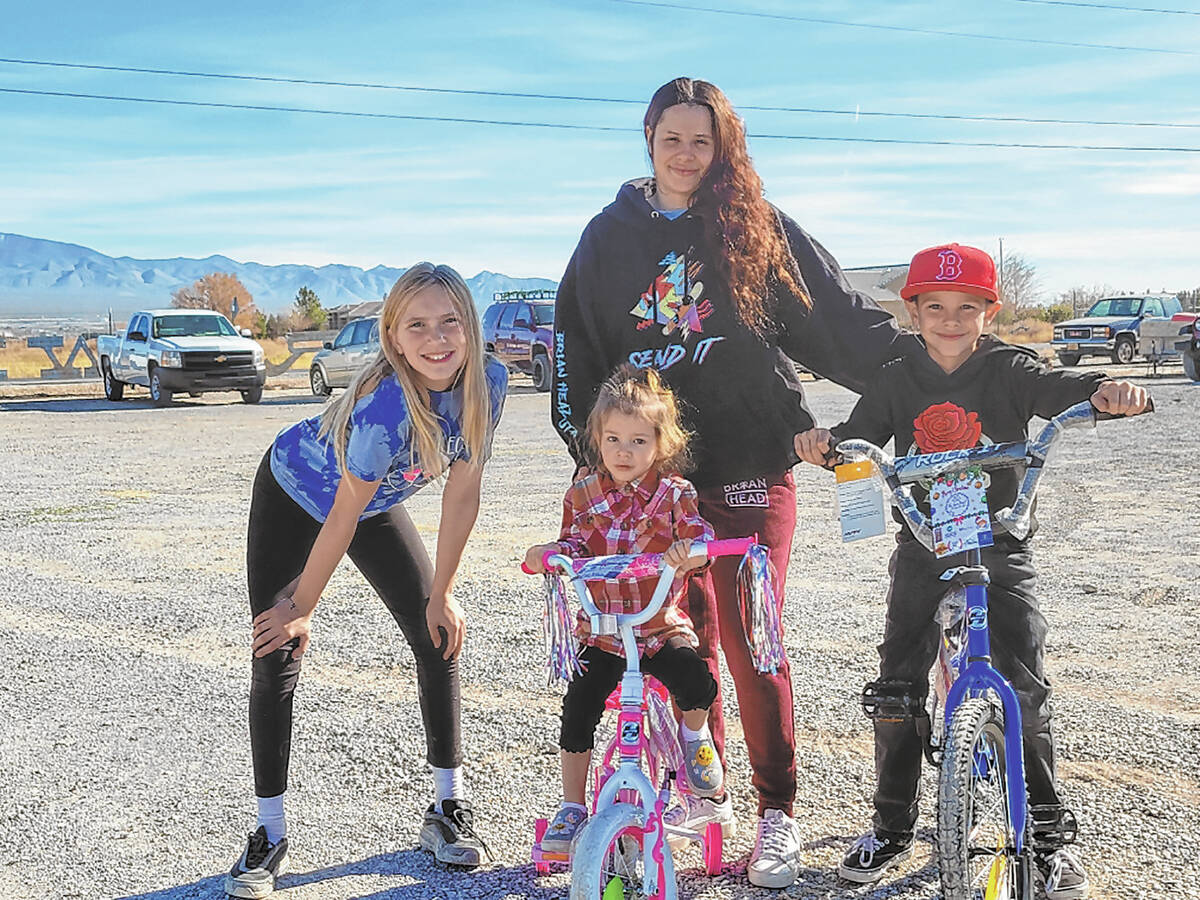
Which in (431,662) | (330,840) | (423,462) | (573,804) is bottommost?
(330,840)

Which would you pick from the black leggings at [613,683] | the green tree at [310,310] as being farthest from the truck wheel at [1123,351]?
the green tree at [310,310]

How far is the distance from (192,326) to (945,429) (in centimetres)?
2314

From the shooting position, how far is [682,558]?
10.2 feet

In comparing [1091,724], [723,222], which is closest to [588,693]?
[723,222]

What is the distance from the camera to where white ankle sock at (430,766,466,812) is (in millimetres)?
4004

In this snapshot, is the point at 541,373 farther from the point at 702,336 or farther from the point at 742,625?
the point at 742,625

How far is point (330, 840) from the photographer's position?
4.08 m

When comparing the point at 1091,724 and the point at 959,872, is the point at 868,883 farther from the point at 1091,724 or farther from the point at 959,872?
the point at 1091,724

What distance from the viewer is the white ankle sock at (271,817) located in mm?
3781

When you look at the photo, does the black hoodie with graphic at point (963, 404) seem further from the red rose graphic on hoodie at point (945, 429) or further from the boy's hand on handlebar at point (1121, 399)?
the boy's hand on handlebar at point (1121, 399)

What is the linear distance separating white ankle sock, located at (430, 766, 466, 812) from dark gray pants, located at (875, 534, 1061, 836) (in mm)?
1334

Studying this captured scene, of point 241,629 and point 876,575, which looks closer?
point 241,629

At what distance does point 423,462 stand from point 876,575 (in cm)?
482

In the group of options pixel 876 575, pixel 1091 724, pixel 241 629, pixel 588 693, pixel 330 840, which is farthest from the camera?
pixel 876 575
